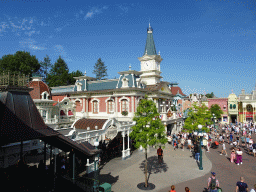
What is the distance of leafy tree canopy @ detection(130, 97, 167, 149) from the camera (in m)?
11.2

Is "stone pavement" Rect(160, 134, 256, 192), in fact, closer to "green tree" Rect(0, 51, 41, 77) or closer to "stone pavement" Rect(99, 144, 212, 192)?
"stone pavement" Rect(99, 144, 212, 192)

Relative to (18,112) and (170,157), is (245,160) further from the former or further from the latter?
(18,112)

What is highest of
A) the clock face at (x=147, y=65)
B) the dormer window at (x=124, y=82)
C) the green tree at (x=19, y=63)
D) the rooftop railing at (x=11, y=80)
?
the green tree at (x=19, y=63)

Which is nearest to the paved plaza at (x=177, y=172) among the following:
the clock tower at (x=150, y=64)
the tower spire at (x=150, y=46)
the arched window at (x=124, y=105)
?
the arched window at (x=124, y=105)

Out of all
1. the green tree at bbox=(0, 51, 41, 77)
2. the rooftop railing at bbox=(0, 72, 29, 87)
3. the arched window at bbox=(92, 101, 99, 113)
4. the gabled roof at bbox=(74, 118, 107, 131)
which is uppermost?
the green tree at bbox=(0, 51, 41, 77)

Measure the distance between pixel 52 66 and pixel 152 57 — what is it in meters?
36.8

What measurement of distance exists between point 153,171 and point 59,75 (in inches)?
1766

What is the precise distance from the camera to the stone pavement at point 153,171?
11.7m

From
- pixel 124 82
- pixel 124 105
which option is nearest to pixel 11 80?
pixel 124 82

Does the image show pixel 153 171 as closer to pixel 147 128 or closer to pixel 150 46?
pixel 147 128

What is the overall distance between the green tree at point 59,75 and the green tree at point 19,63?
17.0 ft

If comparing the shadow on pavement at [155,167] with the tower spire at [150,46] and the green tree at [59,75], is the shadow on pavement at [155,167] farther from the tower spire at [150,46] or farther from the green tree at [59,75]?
the green tree at [59,75]

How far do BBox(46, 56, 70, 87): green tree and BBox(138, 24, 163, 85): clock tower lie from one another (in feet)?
82.2

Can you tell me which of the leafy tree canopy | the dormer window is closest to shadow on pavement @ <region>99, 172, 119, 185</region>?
the leafy tree canopy
